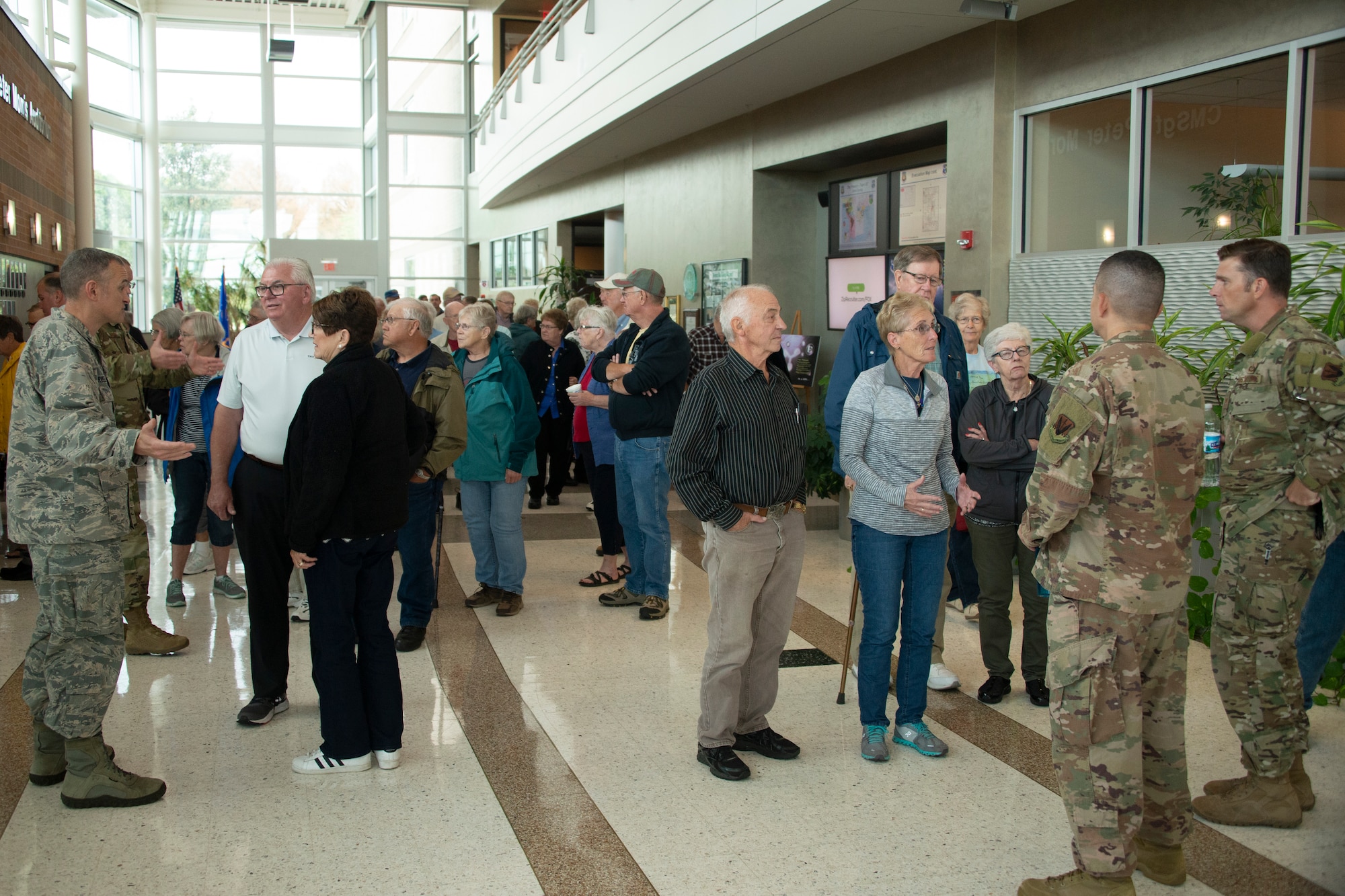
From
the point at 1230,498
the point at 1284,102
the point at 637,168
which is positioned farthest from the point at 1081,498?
the point at 637,168

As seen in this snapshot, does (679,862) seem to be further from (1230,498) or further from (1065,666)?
(1230,498)

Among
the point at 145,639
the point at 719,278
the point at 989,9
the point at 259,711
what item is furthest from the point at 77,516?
the point at 719,278

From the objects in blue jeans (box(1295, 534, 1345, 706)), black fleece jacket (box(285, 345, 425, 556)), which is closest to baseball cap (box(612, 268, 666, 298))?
black fleece jacket (box(285, 345, 425, 556))

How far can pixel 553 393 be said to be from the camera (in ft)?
27.4

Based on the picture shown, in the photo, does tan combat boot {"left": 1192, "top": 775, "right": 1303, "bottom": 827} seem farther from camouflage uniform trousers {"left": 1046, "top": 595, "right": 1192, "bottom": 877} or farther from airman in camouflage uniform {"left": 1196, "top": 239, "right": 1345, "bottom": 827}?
camouflage uniform trousers {"left": 1046, "top": 595, "right": 1192, "bottom": 877}

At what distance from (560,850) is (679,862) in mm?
341

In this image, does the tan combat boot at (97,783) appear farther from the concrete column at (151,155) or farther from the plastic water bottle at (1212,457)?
the concrete column at (151,155)

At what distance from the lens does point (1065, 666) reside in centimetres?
264

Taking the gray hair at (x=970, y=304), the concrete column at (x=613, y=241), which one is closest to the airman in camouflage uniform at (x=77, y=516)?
the gray hair at (x=970, y=304)

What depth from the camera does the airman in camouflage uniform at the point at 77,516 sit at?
311cm

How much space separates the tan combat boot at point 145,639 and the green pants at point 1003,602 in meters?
3.54

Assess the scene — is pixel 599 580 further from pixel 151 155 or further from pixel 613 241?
pixel 151 155

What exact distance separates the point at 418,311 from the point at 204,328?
3.89 ft

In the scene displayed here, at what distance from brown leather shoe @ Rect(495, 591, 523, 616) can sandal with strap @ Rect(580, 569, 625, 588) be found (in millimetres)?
611
